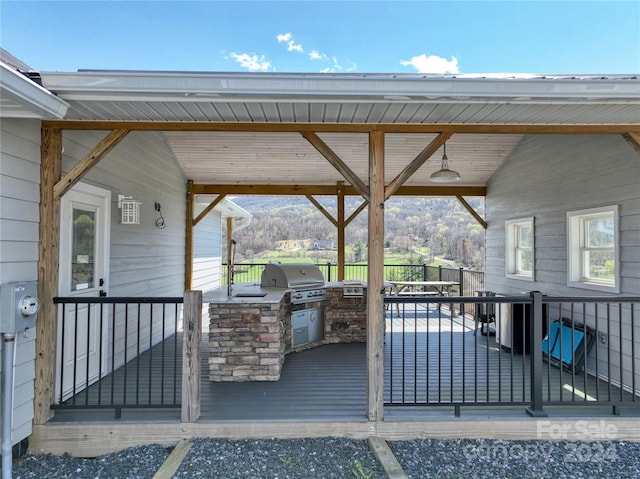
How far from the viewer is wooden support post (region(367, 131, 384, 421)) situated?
9.26 feet

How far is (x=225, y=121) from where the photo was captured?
2.82m

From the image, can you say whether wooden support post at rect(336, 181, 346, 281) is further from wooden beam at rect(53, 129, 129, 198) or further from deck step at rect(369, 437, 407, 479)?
wooden beam at rect(53, 129, 129, 198)

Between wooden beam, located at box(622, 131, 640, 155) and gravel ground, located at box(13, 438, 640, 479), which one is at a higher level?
wooden beam, located at box(622, 131, 640, 155)

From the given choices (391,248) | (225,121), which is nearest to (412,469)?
(225,121)

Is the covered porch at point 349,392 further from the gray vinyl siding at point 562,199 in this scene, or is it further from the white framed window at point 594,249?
the white framed window at point 594,249

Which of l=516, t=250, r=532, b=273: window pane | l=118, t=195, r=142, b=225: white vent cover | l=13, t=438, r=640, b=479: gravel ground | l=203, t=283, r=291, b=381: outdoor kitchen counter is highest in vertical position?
l=118, t=195, r=142, b=225: white vent cover

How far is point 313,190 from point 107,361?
14.8 ft

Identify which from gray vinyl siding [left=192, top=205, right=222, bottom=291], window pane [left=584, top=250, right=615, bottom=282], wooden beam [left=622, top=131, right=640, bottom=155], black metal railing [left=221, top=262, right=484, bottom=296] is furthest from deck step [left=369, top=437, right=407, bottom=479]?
gray vinyl siding [left=192, top=205, right=222, bottom=291]

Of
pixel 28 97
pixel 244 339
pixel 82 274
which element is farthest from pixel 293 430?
pixel 28 97

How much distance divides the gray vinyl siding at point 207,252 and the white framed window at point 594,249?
6.50 meters

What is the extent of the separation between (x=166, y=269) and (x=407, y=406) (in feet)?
13.6

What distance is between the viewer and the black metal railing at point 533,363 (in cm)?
295

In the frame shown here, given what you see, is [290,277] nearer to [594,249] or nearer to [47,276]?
[47,276]

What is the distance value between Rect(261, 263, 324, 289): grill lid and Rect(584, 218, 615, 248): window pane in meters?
3.34
